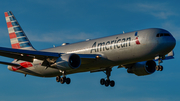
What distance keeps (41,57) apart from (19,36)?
15.3m

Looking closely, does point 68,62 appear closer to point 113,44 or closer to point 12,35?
point 113,44

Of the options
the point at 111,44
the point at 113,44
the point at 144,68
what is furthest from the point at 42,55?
the point at 144,68

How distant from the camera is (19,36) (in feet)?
178

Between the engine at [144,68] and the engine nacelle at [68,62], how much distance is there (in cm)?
1178

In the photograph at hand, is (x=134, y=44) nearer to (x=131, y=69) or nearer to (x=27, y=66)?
(x=131, y=69)

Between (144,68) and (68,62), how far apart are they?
1385 centimetres

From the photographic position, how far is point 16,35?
54.6 meters

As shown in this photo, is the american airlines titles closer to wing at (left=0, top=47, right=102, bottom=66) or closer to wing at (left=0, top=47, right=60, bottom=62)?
wing at (left=0, top=47, right=102, bottom=66)

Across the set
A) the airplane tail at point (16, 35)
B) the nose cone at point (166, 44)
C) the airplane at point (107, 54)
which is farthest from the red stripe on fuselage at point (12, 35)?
the nose cone at point (166, 44)

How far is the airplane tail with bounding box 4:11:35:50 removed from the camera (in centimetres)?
5322

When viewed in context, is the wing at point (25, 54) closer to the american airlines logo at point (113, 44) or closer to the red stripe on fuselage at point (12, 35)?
the american airlines logo at point (113, 44)

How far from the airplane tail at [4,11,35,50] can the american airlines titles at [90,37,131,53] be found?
1634cm

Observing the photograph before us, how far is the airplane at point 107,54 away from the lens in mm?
36344

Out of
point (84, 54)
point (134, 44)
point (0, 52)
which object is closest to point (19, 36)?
point (0, 52)
